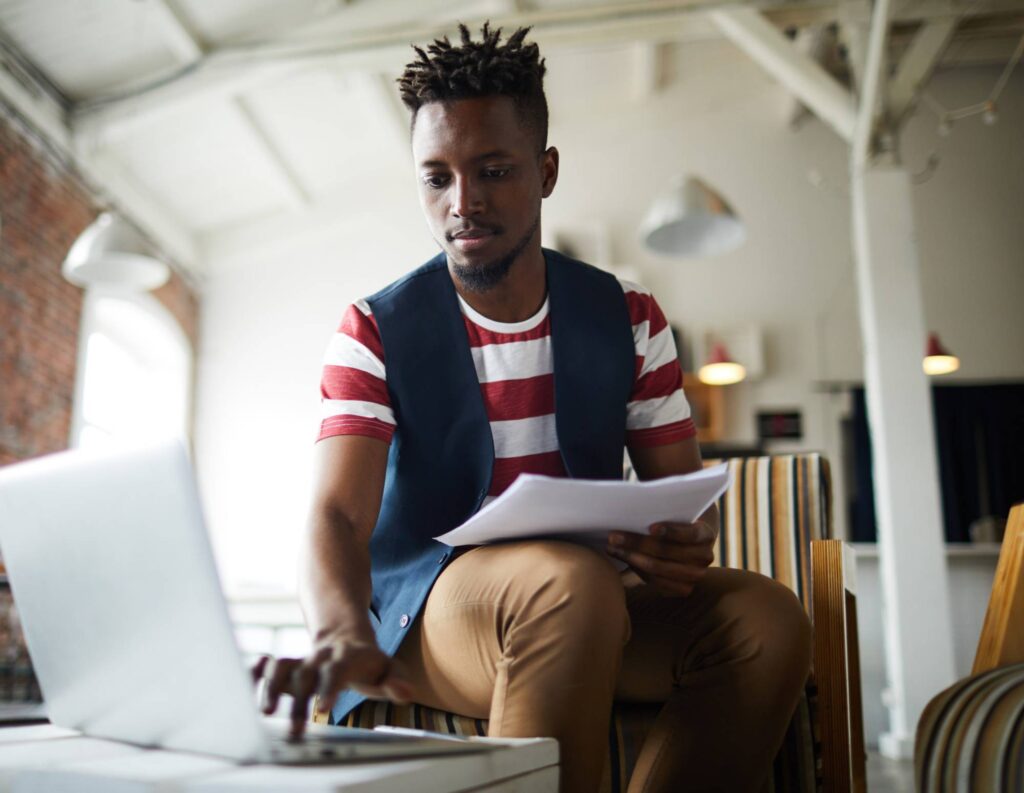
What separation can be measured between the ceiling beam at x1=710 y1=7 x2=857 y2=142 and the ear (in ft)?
14.3

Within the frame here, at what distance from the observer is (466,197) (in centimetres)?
122

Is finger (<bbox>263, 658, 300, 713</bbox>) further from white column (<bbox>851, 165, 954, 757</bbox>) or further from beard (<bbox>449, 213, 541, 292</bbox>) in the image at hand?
white column (<bbox>851, 165, 954, 757</bbox>)

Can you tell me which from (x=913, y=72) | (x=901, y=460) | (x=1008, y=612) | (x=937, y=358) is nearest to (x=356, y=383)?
(x=1008, y=612)

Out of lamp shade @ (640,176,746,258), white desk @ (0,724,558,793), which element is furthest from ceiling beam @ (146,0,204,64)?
white desk @ (0,724,558,793)

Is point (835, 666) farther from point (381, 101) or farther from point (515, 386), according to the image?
point (381, 101)

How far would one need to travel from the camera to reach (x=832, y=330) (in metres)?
7.12

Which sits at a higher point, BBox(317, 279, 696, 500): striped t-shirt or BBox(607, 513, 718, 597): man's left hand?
BBox(317, 279, 696, 500): striped t-shirt

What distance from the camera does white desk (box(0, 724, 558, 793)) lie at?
0.63 meters

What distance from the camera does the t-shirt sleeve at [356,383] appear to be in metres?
1.17

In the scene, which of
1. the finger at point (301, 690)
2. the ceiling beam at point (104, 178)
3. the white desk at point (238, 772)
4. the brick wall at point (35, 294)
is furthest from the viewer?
the ceiling beam at point (104, 178)

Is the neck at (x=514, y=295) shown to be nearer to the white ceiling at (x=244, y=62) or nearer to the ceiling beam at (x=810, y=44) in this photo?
the white ceiling at (x=244, y=62)

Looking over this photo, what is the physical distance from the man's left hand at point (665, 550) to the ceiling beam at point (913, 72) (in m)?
4.82

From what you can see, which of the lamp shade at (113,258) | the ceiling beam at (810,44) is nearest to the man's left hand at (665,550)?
the lamp shade at (113,258)

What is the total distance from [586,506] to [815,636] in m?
0.71
